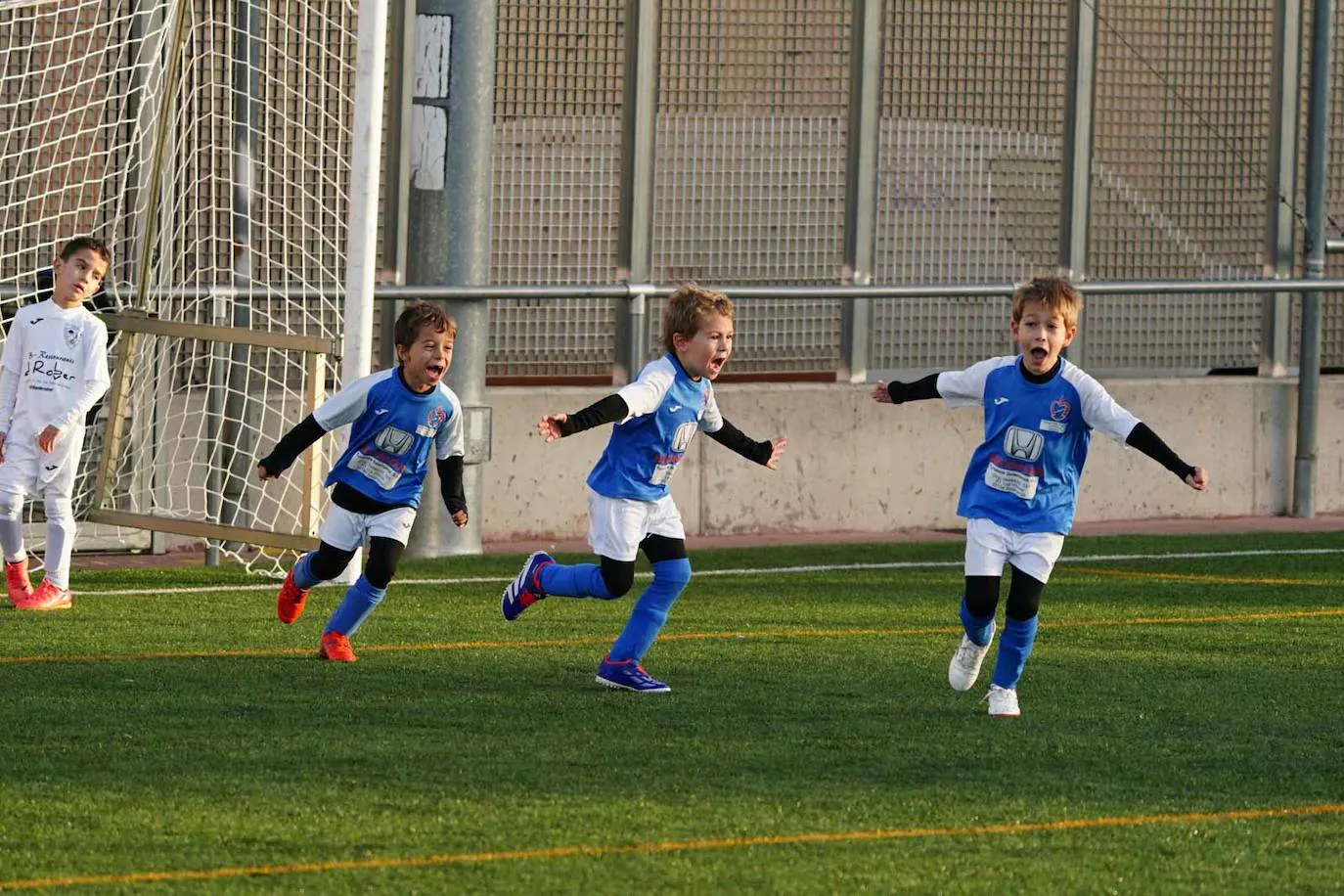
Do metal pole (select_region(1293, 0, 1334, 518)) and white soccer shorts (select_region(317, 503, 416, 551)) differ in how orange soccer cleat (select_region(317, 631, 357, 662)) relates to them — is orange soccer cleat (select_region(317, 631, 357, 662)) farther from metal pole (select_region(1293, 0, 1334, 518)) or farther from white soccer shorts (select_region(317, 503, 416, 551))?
metal pole (select_region(1293, 0, 1334, 518))

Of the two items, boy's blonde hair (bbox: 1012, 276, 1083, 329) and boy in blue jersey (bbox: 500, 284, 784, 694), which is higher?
boy's blonde hair (bbox: 1012, 276, 1083, 329)

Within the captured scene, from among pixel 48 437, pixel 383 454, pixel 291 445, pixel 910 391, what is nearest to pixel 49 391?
pixel 48 437

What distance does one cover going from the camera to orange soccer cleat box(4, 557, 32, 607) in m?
8.87

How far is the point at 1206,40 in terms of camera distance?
14477 mm

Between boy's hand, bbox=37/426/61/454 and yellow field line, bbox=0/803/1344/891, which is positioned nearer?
yellow field line, bbox=0/803/1344/891

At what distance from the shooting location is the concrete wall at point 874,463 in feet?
40.3

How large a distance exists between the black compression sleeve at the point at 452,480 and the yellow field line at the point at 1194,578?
420cm

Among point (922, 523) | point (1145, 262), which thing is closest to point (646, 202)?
point (922, 523)

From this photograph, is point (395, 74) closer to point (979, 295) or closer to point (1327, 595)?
point (979, 295)

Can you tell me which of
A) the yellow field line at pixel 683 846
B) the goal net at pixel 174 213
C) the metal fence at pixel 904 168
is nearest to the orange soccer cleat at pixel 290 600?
the goal net at pixel 174 213

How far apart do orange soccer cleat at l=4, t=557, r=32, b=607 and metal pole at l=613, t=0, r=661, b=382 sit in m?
4.53

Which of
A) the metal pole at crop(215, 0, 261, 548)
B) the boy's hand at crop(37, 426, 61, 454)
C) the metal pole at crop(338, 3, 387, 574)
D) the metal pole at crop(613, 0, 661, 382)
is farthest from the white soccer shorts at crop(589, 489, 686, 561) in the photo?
the metal pole at crop(613, 0, 661, 382)

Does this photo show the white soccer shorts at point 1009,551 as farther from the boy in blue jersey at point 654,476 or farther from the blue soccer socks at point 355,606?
the blue soccer socks at point 355,606

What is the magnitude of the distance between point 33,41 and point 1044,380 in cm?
615
